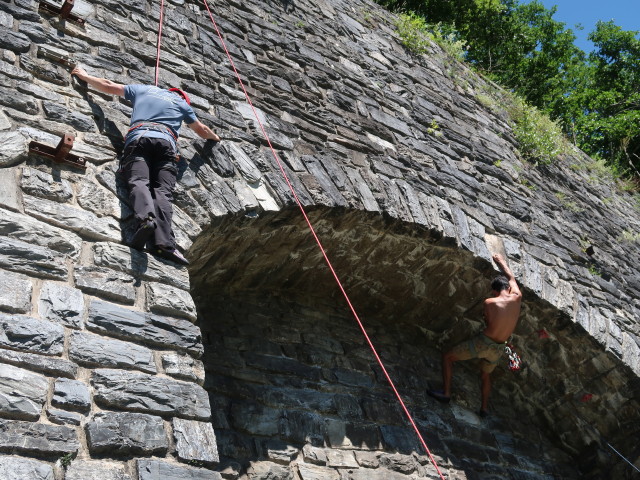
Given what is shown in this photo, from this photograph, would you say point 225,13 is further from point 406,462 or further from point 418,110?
point 406,462

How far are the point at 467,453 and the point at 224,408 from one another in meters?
1.85

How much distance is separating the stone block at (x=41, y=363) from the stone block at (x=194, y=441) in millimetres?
421

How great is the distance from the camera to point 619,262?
6.14m

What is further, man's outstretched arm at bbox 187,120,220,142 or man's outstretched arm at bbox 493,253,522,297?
man's outstretched arm at bbox 493,253,522,297

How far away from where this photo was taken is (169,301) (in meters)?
3.07

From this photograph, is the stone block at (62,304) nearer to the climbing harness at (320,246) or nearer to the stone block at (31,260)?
the stone block at (31,260)

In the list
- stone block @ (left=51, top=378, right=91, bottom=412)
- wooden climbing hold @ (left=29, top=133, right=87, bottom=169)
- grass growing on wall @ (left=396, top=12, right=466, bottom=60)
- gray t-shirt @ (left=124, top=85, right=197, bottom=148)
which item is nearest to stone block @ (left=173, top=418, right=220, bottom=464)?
stone block @ (left=51, top=378, right=91, bottom=412)

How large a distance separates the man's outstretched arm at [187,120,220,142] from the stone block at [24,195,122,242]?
817 mm

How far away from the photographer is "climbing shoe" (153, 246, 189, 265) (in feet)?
10.4

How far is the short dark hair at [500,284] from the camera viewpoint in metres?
4.86

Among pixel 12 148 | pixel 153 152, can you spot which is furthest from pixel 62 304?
pixel 153 152

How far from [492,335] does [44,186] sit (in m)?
3.16

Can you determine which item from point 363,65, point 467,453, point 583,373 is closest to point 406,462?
point 467,453

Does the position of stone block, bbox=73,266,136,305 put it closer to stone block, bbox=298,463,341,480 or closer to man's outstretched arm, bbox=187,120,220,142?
man's outstretched arm, bbox=187,120,220,142
